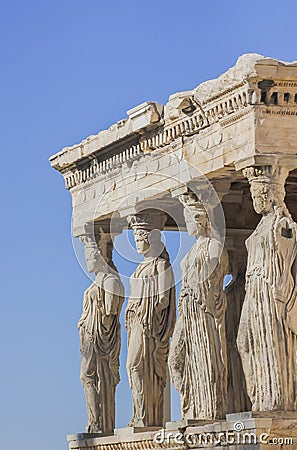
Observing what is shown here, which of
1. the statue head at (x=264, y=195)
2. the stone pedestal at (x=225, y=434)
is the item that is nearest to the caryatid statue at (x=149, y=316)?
the stone pedestal at (x=225, y=434)

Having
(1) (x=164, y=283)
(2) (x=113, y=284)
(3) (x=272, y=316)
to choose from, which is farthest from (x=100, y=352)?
(3) (x=272, y=316)

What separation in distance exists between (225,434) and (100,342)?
Answer: 4974 millimetres

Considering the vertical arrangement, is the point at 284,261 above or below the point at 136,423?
above

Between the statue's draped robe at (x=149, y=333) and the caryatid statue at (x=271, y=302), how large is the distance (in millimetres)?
3227

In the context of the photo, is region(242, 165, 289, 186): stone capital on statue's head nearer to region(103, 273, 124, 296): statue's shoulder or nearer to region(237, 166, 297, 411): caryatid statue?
region(237, 166, 297, 411): caryatid statue

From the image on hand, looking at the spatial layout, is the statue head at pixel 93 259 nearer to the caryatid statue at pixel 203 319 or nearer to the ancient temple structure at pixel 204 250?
the ancient temple structure at pixel 204 250

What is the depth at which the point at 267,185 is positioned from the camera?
2248 cm

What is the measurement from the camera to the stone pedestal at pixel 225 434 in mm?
21797

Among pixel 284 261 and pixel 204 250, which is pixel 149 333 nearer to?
pixel 204 250

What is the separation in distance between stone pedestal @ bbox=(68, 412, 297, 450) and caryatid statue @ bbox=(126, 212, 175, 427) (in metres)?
0.53

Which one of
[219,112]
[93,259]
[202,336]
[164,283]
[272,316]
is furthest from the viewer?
[93,259]

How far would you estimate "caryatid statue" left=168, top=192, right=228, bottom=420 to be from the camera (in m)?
24.1

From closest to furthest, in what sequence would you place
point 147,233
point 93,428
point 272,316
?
point 272,316 → point 147,233 → point 93,428

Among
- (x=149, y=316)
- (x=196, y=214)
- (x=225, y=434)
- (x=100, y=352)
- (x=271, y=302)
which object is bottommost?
(x=225, y=434)
